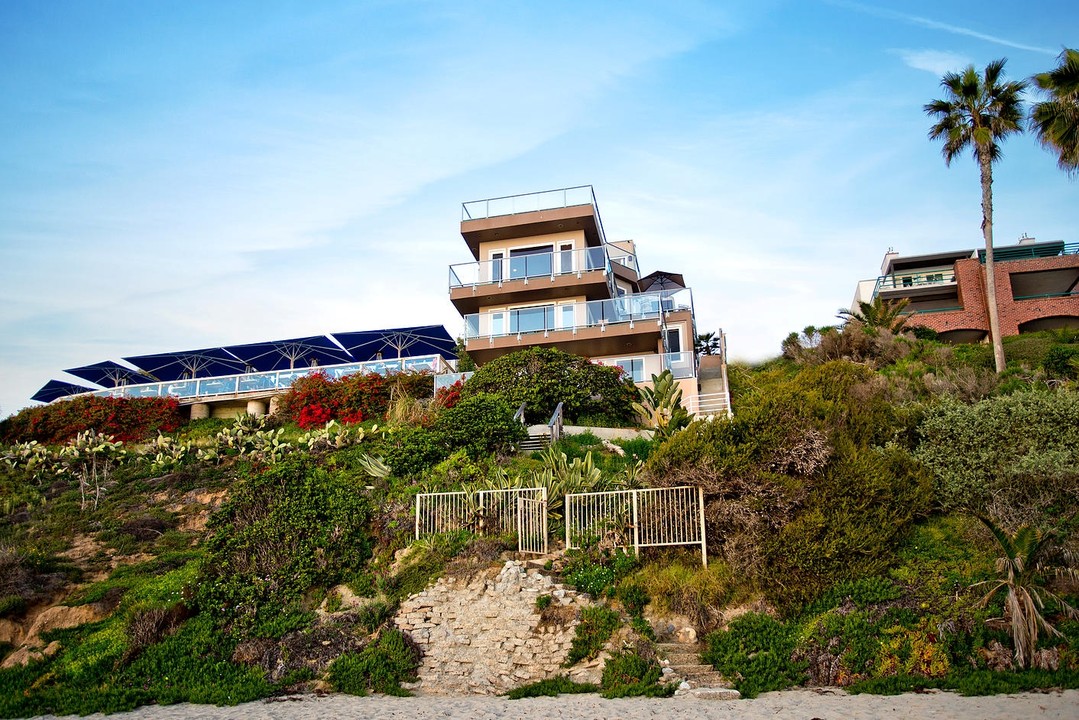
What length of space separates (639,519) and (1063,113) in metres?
16.8

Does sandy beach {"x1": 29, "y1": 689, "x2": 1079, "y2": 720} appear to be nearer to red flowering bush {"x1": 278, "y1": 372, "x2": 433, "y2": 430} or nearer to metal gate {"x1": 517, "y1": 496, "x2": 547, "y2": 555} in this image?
metal gate {"x1": 517, "y1": 496, "x2": 547, "y2": 555}

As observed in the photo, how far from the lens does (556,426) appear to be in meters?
22.2

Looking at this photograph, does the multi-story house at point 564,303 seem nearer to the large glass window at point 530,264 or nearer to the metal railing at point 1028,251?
the large glass window at point 530,264

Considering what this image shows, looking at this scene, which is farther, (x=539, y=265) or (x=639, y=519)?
(x=539, y=265)

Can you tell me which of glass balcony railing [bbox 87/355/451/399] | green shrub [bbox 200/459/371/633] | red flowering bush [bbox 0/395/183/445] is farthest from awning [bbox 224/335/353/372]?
green shrub [bbox 200/459/371/633]

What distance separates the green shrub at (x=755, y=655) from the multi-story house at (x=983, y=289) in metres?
29.4

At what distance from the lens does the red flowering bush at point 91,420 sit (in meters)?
29.2

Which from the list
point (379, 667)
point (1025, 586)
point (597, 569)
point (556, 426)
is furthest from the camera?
point (556, 426)

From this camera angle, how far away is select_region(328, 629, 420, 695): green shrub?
1318 cm

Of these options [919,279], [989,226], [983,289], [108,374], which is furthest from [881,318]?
[108,374]

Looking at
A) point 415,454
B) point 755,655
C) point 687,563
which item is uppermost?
point 415,454

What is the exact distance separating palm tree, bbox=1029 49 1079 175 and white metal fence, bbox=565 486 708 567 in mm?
15344

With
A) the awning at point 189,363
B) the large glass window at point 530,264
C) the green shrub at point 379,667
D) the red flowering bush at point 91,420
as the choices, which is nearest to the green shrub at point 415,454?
the green shrub at point 379,667

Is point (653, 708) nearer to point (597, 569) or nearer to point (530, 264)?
point (597, 569)
